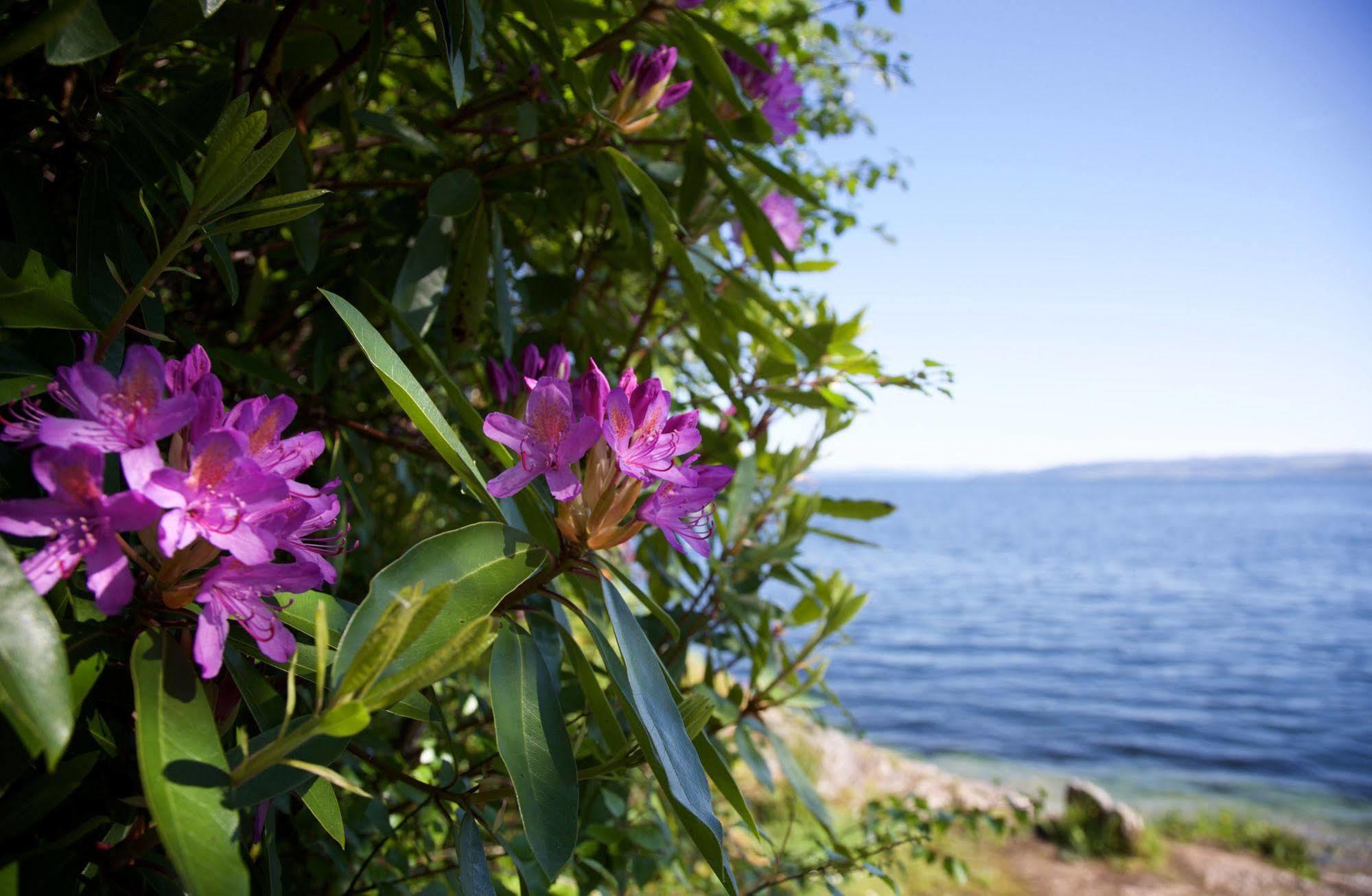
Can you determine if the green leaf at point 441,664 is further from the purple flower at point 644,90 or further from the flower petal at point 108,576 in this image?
the purple flower at point 644,90

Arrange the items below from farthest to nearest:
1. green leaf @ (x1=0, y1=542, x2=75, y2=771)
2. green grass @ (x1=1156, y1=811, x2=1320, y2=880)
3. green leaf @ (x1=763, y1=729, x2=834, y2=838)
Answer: green grass @ (x1=1156, y1=811, x2=1320, y2=880) < green leaf @ (x1=763, y1=729, x2=834, y2=838) < green leaf @ (x1=0, y1=542, x2=75, y2=771)

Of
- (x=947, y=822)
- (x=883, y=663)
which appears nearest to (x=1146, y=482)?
(x=883, y=663)

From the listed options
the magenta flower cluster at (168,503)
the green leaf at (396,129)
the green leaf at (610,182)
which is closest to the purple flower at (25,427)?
the magenta flower cluster at (168,503)

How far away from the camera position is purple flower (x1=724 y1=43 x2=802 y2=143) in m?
1.56

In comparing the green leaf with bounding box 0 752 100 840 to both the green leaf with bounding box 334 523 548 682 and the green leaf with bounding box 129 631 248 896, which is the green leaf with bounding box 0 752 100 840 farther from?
the green leaf with bounding box 334 523 548 682

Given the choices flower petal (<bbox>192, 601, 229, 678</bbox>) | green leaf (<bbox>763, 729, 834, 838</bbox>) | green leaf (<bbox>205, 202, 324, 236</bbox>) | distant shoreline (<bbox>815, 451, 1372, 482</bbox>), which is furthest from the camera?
distant shoreline (<bbox>815, 451, 1372, 482</bbox>)

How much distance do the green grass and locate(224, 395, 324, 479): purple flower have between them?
8993 millimetres

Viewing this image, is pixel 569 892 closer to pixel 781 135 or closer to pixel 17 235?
pixel 17 235

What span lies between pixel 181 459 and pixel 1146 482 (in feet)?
404

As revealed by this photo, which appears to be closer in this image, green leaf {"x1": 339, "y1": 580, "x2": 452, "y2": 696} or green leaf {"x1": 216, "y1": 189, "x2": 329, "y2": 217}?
green leaf {"x1": 339, "y1": 580, "x2": 452, "y2": 696}

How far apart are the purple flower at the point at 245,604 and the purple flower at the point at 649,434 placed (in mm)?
268

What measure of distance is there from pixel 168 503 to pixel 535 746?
0.36 m

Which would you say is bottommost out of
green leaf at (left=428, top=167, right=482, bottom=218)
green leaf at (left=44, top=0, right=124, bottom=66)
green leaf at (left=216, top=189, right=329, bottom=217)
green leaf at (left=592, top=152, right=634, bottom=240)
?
green leaf at (left=216, top=189, right=329, bottom=217)

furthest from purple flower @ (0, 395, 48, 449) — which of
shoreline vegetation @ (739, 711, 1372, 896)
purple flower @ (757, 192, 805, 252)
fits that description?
shoreline vegetation @ (739, 711, 1372, 896)
